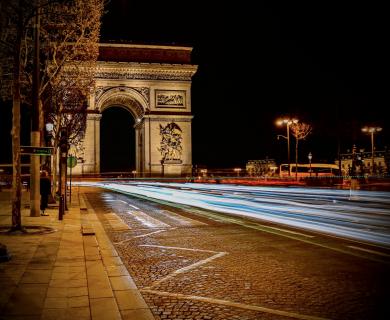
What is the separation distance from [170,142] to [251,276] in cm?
4190

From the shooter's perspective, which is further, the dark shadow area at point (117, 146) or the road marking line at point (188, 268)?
the dark shadow area at point (117, 146)

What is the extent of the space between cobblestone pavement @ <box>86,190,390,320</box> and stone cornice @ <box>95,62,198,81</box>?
37.8 meters

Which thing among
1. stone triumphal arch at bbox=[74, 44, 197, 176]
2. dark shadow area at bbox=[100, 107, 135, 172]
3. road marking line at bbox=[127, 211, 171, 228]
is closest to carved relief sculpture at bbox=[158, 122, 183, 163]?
stone triumphal arch at bbox=[74, 44, 197, 176]

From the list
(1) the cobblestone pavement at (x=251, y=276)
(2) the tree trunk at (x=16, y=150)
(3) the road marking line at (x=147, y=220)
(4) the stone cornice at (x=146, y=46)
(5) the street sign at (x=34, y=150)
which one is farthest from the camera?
(4) the stone cornice at (x=146, y=46)

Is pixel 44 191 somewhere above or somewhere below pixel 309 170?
below

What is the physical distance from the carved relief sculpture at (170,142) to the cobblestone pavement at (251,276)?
37.2 meters

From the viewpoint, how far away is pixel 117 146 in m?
86.4

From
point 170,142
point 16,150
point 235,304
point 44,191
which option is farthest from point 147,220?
point 170,142

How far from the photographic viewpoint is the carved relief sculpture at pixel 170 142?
48.2m

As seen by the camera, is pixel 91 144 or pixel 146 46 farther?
pixel 146 46

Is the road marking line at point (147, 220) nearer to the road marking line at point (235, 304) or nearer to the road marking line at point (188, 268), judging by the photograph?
the road marking line at point (188, 268)

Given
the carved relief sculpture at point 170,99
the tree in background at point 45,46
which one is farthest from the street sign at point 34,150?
the carved relief sculpture at point 170,99

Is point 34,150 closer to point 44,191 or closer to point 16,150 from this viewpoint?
point 16,150

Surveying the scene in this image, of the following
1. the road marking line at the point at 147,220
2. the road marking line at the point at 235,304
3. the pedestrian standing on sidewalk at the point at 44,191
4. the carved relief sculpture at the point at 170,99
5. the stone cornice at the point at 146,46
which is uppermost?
the stone cornice at the point at 146,46
